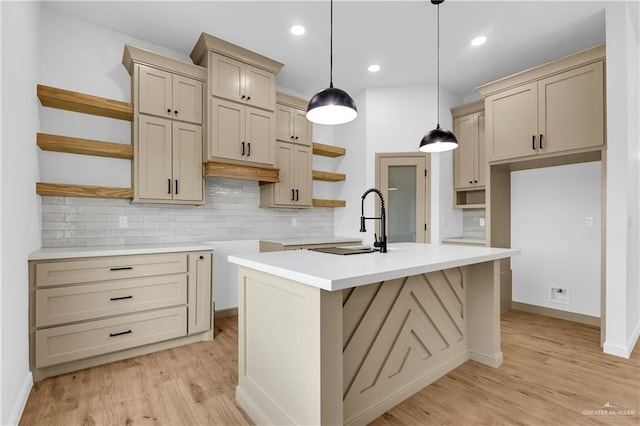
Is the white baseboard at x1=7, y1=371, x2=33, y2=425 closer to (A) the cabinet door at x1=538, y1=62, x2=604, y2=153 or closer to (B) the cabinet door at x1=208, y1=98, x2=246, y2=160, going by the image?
(B) the cabinet door at x1=208, y1=98, x2=246, y2=160

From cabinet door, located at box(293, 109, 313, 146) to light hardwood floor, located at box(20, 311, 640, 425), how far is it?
107 inches

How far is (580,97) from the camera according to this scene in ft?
10.2

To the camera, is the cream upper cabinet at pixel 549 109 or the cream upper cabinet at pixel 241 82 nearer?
the cream upper cabinet at pixel 549 109

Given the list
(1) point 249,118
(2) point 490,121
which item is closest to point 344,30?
(1) point 249,118

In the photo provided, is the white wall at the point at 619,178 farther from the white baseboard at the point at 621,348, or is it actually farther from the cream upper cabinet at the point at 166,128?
the cream upper cabinet at the point at 166,128

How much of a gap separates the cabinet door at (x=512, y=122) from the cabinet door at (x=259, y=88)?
2.61m

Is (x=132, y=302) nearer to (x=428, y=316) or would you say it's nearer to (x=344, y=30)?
(x=428, y=316)

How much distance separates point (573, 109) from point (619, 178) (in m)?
0.82

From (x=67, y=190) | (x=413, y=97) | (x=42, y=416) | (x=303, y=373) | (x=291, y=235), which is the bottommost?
(x=42, y=416)

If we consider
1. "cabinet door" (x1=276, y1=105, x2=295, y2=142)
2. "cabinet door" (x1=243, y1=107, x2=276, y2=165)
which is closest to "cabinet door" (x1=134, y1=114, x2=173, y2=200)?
"cabinet door" (x1=243, y1=107, x2=276, y2=165)

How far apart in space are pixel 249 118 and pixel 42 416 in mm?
2972

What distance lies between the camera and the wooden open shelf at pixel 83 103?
2669 millimetres

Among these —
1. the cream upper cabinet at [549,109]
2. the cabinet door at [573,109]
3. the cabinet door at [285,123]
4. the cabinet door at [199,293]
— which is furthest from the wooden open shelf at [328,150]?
the cabinet door at [573,109]

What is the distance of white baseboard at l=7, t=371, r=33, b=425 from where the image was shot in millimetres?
1782
